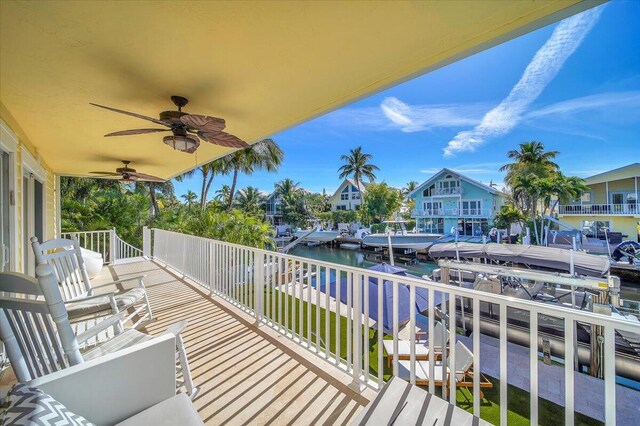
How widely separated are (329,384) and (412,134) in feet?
108

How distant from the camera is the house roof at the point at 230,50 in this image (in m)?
1.47

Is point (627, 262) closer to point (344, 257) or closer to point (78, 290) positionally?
point (344, 257)

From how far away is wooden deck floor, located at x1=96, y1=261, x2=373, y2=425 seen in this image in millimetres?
1769

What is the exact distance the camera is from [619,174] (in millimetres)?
17094

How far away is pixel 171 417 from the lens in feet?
3.82

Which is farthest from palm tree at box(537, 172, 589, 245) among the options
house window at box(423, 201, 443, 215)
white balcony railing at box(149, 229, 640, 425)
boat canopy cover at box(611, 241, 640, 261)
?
white balcony railing at box(149, 229, 640, 425)

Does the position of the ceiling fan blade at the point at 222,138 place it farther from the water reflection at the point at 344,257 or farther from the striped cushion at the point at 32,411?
the water reflection at the point at 344,257

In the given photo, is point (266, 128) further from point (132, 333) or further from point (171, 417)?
point (171, 417)

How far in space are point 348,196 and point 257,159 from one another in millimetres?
19245

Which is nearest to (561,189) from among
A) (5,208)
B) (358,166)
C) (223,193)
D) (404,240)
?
(404,240)

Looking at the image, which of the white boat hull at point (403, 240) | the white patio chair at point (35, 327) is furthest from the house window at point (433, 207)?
the white patio chair at point (35, 327)

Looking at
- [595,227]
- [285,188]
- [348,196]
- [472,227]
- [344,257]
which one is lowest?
[344,257]

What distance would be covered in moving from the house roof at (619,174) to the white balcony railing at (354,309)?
60.7 ft

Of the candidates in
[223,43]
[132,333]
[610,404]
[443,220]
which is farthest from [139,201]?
[443,220]
